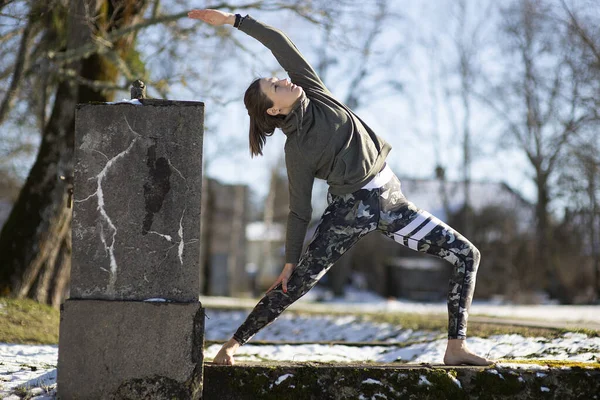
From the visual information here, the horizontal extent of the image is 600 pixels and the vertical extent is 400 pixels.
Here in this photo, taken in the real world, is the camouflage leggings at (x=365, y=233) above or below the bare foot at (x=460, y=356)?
above

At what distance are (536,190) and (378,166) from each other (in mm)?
22212

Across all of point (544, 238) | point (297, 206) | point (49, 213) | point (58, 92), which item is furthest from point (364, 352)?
point (544, 238)

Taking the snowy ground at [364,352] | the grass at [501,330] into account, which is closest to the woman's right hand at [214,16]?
the snowy ground at [364,352]

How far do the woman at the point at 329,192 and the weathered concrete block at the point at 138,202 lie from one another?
0.43 m

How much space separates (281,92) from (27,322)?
4.48 meters

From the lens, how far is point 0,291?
7.66 m

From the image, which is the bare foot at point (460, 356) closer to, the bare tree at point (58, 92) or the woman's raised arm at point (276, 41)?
the woman's raised arm at point (276, 41)

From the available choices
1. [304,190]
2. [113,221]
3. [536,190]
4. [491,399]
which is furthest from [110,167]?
[536,190]

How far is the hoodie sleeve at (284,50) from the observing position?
373 cm

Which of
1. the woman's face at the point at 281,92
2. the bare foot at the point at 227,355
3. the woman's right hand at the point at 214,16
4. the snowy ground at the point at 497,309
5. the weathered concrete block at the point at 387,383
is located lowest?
the snowy ground at the point at 497,309

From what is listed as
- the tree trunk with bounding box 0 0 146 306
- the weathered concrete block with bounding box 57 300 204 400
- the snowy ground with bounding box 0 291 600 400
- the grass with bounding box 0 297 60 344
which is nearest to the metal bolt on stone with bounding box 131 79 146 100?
the weathered concrete block with bounding box 57 300 204 400

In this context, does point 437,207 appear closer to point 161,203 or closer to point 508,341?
point 508,341

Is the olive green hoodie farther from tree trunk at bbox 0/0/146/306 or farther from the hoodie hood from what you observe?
tree trunk at bbox 0/0/146/306

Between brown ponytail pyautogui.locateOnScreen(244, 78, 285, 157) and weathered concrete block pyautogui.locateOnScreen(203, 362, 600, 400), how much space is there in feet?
4.10
